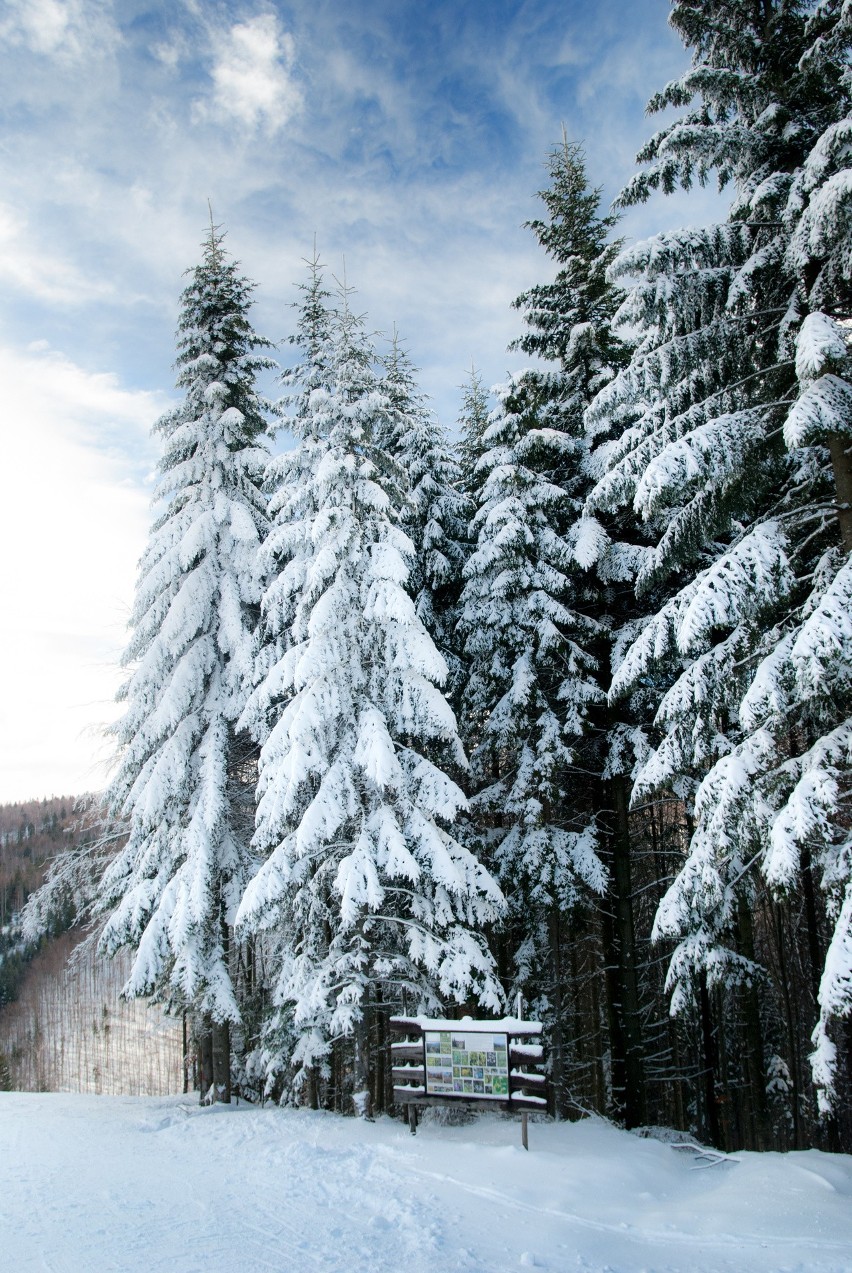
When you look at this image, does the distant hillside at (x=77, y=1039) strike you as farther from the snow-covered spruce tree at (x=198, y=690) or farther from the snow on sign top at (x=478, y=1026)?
the snow on sign top at (x=478, y=1026)

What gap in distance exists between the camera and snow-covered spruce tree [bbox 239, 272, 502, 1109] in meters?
10.2

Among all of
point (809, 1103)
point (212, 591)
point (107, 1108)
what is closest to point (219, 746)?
point (212, 591)

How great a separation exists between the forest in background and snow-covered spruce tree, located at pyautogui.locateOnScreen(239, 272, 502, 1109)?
6 centimetres

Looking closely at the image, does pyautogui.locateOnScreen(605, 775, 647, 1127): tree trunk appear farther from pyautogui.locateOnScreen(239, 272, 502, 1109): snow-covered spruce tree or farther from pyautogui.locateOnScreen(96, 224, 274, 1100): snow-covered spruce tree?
pyautogui.locateOnScreen(96, 224, 274, 1100): snow-covered spruce tree

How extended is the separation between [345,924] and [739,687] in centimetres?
620

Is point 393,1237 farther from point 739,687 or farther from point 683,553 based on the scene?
point 683,553

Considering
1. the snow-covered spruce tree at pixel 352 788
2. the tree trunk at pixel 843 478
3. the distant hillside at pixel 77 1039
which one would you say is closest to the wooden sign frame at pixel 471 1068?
the snow-covered spruce tree at pixel 352 788

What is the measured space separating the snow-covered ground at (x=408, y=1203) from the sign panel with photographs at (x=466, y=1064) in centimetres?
57

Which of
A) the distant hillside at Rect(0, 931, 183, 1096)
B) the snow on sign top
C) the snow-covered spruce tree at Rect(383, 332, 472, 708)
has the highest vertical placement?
the snow-covered spruce tree at Rect(383, 332, 472, 708)

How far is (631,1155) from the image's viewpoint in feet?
27.3

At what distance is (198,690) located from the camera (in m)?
13.3

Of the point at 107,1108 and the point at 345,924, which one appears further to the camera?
the point at 107,1108

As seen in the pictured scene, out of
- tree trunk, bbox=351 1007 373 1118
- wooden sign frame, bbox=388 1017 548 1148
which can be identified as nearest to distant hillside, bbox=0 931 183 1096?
tree trunk, bbox=351 1007 373 1118

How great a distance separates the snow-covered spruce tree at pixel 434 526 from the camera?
51.2 feet
